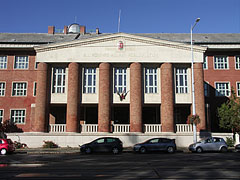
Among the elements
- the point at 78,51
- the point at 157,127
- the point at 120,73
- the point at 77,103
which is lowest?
the point at 157,127

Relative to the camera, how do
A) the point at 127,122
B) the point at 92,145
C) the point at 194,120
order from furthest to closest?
the point at 127,122, the point at 194,120, the point at 92,145

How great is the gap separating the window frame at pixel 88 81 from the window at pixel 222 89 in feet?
54.7

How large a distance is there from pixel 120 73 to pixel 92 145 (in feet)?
33.4

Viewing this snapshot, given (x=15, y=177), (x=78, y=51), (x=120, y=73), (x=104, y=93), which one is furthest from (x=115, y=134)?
(x=15, y=177)

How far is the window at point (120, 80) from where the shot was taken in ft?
95.1

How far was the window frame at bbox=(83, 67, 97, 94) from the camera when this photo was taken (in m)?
29.0

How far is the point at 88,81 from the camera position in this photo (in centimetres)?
2925

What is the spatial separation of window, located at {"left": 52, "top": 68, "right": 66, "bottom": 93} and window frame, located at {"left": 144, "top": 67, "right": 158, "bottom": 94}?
9247 millimetres

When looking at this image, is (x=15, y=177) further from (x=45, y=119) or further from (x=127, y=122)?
(x=127, y=122)

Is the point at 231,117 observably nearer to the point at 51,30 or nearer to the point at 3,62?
the point at 3,62

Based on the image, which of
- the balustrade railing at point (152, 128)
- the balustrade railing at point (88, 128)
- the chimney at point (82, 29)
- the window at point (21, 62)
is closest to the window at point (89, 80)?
the balustrade railing at point (88, 128)

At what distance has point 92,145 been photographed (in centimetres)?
2208

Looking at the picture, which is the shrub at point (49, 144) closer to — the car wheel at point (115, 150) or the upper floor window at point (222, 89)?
the car wheel at point (115, 150)

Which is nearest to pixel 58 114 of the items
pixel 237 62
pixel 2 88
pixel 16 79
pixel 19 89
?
pixel 19 89
